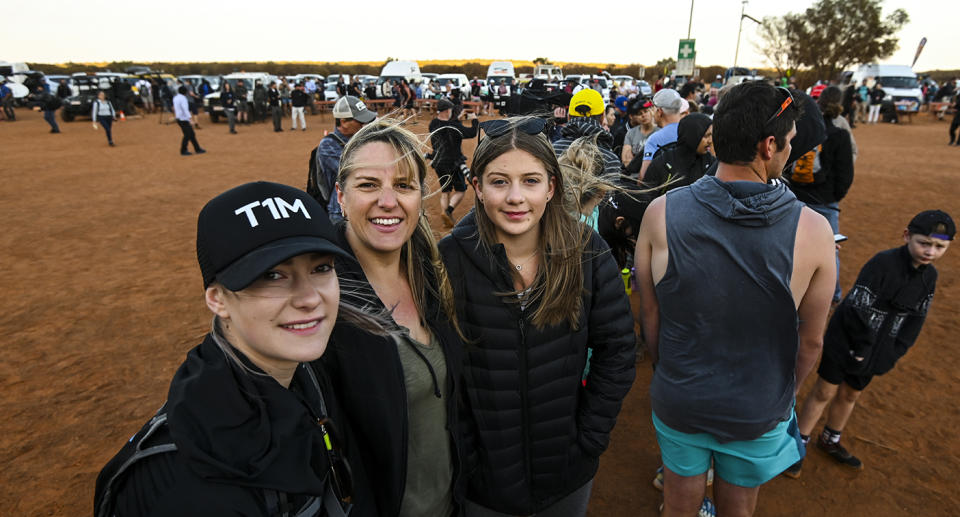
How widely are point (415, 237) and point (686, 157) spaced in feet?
9.28

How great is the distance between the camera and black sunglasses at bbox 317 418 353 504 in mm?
1319

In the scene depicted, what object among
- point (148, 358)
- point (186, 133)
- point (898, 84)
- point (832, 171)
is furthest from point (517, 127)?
point (898, 84)

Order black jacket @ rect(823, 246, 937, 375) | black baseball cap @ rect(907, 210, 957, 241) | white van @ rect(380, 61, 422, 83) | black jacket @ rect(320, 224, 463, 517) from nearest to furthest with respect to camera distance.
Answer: black jacket @ rect(320, 224, 463, 517), black baseball cap @ rect(907, 210, 957, 241), black jacket @ rect(823, 246, 937, 375), white van @ rect(380, 61, 422, 83)

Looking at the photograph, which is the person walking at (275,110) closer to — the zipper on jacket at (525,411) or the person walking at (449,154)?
the person walking at (449,154)

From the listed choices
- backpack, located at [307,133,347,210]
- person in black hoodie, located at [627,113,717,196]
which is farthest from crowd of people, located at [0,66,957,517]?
backpack, located at [307,133,347,210]

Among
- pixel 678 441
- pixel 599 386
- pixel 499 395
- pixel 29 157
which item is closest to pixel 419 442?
pixel 499 395

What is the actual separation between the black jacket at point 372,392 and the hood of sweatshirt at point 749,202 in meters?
1.28

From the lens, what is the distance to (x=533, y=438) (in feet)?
6.44

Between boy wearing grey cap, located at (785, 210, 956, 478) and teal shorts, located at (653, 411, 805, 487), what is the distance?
1374mm

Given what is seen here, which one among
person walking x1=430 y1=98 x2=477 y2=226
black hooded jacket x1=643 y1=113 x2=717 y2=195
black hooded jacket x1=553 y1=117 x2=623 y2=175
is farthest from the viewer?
person walking x1=430 y1=98 x2=477 y2=226

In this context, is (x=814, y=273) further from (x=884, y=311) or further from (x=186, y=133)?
(x=186, y=133)

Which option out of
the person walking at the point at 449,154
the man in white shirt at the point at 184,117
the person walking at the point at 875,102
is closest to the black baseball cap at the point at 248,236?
the person walking at the point at 449,154

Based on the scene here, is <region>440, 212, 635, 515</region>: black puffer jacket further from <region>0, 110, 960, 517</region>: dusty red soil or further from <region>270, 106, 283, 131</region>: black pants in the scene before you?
<region>270, 106, 283, 131</region>: black pants

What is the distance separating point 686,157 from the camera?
387cm
